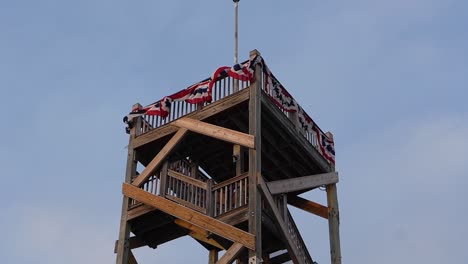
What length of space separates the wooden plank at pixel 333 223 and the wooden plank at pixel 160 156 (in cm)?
479

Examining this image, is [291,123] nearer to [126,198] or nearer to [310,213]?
[310,213]

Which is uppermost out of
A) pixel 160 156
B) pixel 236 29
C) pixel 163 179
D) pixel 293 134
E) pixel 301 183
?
pixel 236 29

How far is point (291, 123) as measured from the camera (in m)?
23.0

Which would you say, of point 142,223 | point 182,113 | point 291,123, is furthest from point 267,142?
point 142,223

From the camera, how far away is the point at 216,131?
21703 millimetres

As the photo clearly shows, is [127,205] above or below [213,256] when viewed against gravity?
above

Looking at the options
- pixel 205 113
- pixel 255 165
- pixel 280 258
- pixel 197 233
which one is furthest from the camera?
pixel 280 258

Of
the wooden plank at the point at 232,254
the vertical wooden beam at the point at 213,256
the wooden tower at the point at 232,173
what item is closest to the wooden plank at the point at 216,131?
the wooden tower at the point at 232,173

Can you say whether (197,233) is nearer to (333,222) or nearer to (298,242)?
(298,242)

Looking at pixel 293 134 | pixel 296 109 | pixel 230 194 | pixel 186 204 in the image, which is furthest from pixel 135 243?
pixel 296 109

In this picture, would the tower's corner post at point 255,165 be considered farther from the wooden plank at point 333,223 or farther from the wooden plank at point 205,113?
the wooden plank at point 333,223

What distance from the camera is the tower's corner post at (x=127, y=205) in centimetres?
2209

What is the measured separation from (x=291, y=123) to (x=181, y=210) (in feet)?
13.0

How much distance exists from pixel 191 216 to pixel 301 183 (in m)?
3.55
